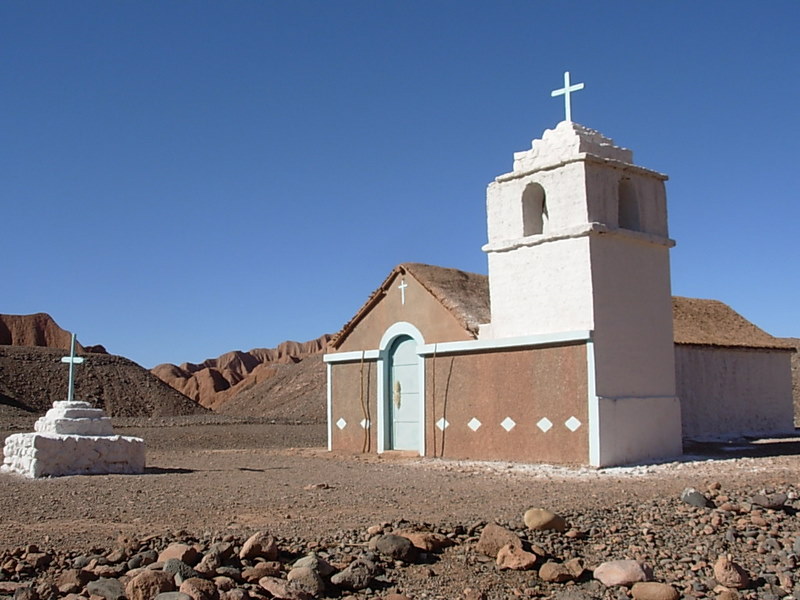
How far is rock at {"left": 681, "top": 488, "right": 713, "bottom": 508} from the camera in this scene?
988 centimetres

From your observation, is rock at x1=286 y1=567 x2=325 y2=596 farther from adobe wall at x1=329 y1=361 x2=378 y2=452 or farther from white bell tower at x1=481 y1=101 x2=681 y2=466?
adobe wall at x1=329 y1=361 x2=378 y2=452

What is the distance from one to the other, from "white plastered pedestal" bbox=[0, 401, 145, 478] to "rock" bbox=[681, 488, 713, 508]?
8.39m

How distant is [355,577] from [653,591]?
8.09 ft

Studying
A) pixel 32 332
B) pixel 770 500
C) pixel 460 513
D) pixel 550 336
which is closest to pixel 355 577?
pixel 460 513

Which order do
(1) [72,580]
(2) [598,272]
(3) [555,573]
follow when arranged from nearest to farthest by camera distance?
1. (1) [72,580]
2. (3) [555,573]
3. (2) [598,272]

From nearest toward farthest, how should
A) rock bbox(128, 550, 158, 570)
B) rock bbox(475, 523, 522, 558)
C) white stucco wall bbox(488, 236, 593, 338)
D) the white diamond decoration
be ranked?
1. rock bbox(128, 550, 158, 570)
2. rock bbox(475, 523, 522, 558)
3. white stucco wall bbox(488, 236, 593, 338)
4. the white diamond decoration

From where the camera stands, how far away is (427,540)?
301 inches

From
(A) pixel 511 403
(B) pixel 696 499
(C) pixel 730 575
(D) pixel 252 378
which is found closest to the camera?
(C) pixel 730 575

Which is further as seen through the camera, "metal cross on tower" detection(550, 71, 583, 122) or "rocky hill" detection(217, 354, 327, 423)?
"rocky hill" detection(217, 354, 327, 423)

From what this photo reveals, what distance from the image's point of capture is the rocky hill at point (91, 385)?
43.6 m

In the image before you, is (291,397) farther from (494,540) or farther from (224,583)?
(224,583)

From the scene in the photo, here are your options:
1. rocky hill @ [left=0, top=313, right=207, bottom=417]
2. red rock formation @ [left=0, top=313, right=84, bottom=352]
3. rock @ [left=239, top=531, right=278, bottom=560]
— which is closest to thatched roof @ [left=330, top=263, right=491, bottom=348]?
rock @ [left=239, top=531, right=278, bottom=560]

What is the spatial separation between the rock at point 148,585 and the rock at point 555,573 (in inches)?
120

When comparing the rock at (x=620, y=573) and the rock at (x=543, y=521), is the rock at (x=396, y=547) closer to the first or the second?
the rock at (x=543, y=521)
